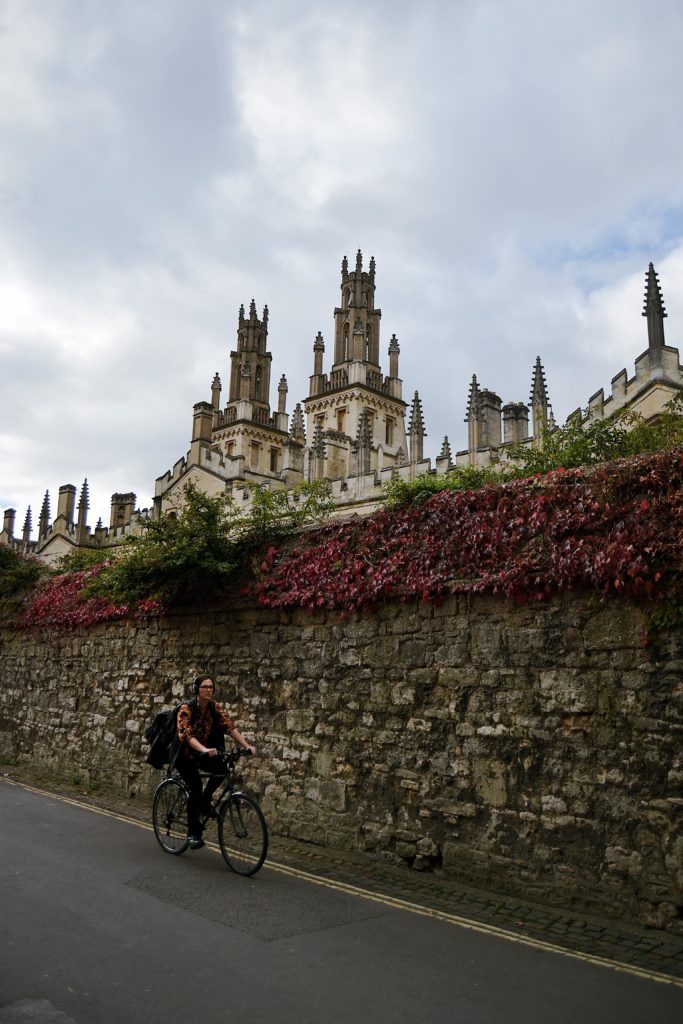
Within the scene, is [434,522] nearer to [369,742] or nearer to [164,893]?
[369,742]

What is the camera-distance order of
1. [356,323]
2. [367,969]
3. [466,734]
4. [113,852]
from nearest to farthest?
[367,969] < [466,734] < [113,852] < [356,323]

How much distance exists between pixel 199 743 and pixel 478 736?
2425 millimetres

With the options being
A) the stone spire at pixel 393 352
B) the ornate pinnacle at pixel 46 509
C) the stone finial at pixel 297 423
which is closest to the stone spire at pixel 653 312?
the stone finial at pixel 297 423

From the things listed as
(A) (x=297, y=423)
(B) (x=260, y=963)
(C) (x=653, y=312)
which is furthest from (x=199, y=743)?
(A) (x=297, y=423)

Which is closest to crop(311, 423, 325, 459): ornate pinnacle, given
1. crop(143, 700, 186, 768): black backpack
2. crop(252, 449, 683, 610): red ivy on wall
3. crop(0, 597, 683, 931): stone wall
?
crop(0, 597, 683, 931): stone wall

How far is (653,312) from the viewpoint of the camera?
2756 centimetres

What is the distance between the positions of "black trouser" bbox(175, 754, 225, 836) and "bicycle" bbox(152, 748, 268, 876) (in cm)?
7

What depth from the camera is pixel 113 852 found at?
7.34 m

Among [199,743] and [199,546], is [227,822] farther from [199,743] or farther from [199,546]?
[199,546]

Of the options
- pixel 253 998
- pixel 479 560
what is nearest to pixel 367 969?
pixel 253 998

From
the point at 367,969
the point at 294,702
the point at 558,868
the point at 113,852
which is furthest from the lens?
the point at 294,702

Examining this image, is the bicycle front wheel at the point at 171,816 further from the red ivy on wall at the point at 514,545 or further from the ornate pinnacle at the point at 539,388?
the ornate pinnacle at the point at 539,388

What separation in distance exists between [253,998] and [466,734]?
10.2ft

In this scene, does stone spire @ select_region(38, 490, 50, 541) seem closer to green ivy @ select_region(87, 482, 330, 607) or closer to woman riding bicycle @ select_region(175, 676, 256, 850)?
green ivy @ select_region(87, 482, 330, 607)
